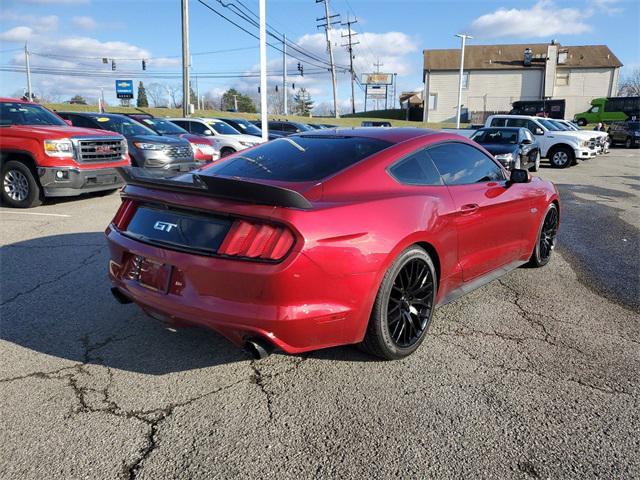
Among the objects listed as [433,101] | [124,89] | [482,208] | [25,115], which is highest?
[433,101]

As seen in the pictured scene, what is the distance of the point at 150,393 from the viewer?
2.85 meters

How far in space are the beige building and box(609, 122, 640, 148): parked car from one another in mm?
23149

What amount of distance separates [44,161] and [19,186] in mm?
729

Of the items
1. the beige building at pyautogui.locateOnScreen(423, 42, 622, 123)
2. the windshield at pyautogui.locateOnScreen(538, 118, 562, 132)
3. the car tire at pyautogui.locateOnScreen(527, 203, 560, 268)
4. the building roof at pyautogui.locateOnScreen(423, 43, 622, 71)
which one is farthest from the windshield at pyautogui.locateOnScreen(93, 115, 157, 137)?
the building roof at pyautogui.locateOnScreen(423, 43, 622, 71)

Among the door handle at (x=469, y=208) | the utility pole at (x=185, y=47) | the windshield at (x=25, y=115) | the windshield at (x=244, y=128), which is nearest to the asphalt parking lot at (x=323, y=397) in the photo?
the door handle at (x=469, y=208)

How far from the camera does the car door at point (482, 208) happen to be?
3705mm

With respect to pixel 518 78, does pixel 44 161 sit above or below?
below

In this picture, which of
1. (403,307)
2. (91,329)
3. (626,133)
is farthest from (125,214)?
(626,133)

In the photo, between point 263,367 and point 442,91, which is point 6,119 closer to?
point 263,367

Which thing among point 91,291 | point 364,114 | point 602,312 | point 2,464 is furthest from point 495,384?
point 364,114

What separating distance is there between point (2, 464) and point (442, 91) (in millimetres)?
64898

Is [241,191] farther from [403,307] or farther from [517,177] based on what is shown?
[517,177]

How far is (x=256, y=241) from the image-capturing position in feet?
8.56

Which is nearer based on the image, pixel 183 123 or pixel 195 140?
pixel 195 140
